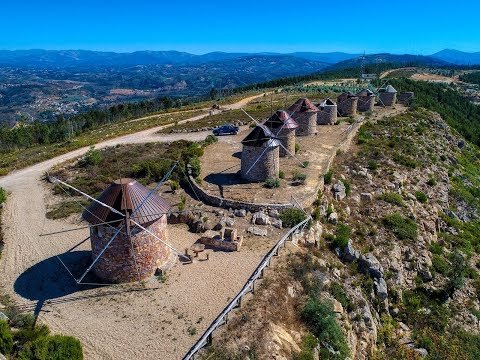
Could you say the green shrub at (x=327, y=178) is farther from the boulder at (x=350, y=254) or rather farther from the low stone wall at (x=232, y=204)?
the boulder at (x=350, y=254)

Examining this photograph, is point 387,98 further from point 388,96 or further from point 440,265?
point 440,265

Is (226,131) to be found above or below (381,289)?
above

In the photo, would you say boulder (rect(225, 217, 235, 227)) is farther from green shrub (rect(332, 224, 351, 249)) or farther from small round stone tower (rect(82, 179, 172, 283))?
green shrub (rect(332, 224, 351, 249))

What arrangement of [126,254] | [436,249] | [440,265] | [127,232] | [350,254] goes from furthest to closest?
[436,249] → [440,265] → [350,254] → [126,254] → [127,232]

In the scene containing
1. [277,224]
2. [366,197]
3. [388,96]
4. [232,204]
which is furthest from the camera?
[388,96]

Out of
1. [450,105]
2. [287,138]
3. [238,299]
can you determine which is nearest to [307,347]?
[238,299]

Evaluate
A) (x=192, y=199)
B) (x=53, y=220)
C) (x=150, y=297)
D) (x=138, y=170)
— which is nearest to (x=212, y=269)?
(x=150, y=297)

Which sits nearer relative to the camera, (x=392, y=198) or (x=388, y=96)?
(x=392, y=198)
